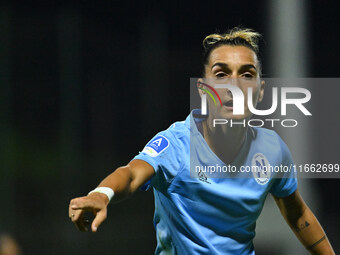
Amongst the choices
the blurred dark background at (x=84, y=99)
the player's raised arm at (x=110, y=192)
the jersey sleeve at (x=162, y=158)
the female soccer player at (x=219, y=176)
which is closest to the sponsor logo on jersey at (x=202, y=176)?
the female soccer player at (x=219, y=176)

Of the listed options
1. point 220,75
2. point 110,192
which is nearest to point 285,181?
point 220,75

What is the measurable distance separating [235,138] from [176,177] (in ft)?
1.41

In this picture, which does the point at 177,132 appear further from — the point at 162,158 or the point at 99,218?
the point at 99,218

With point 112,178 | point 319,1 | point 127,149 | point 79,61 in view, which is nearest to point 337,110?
point 319,1

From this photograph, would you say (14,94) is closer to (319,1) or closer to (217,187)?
(319,1)

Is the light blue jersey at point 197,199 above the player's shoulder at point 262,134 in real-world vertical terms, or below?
below

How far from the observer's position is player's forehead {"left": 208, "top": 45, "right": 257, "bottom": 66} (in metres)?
3.22

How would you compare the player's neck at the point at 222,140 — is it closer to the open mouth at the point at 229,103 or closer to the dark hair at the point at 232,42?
the open mouth at the point at 229,103

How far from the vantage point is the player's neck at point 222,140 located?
3182 mm

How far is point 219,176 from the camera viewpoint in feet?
10.1

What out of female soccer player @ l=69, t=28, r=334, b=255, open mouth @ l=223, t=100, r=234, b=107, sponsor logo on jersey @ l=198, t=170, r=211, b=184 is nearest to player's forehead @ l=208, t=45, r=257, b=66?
female soccer player @ l=69, t=28, r=334, b=255

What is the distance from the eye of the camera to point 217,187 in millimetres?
3059

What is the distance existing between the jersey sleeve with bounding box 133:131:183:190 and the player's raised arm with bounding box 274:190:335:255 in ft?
2.36

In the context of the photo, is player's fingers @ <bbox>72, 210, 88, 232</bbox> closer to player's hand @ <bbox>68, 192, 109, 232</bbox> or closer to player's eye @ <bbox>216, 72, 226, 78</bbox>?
player's hand @ <bbox>68, 192, 109, 232</bbox>
